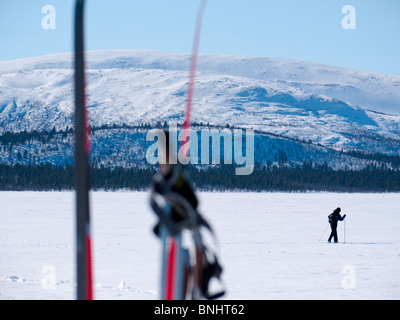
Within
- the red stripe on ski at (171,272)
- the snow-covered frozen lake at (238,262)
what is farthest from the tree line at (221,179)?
the red stripe on ski at (171,272)

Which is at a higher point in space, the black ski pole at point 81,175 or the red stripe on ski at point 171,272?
the black ski pole at point 81,175

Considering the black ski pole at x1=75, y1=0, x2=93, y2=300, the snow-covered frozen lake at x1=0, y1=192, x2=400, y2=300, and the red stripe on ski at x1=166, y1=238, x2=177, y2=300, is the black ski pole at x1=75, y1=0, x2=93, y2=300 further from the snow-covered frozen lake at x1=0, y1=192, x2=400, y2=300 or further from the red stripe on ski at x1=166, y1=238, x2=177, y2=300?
the snow-covered frozen lake at x1=0, y1=192, x2=400, y2=300

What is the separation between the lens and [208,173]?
109375 mm

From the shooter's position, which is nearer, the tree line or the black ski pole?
the black ski pole

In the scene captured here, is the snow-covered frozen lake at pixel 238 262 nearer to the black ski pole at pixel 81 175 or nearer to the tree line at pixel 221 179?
the black ski pole at pixel 81 175

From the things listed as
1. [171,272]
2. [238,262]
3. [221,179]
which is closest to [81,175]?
[171,272]

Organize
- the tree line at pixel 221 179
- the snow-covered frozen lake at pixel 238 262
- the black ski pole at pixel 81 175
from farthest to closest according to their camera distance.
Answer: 1. the tree line at pixel 221 179
2. the snow-covered frozen lake at pixel 238 262
3. the black ski pole at pixel 81 175

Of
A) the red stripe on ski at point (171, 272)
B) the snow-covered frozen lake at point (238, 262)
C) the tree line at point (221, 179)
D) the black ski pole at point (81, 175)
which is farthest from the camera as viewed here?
the tree line at point (221, 179)

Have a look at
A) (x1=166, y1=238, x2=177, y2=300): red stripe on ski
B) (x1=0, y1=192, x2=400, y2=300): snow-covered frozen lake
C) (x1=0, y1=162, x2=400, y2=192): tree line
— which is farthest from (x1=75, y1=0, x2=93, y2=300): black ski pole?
(x1=0, y1=162, x2=400, y2=192): tree line

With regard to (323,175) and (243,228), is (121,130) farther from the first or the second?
(243,228)

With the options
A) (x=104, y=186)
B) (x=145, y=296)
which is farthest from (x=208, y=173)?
(x=145, y=296)

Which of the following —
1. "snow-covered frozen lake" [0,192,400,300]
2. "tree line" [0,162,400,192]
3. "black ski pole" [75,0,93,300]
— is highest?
"black ski pole" [75,0,93,300]

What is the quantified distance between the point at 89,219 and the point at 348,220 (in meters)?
29.0
